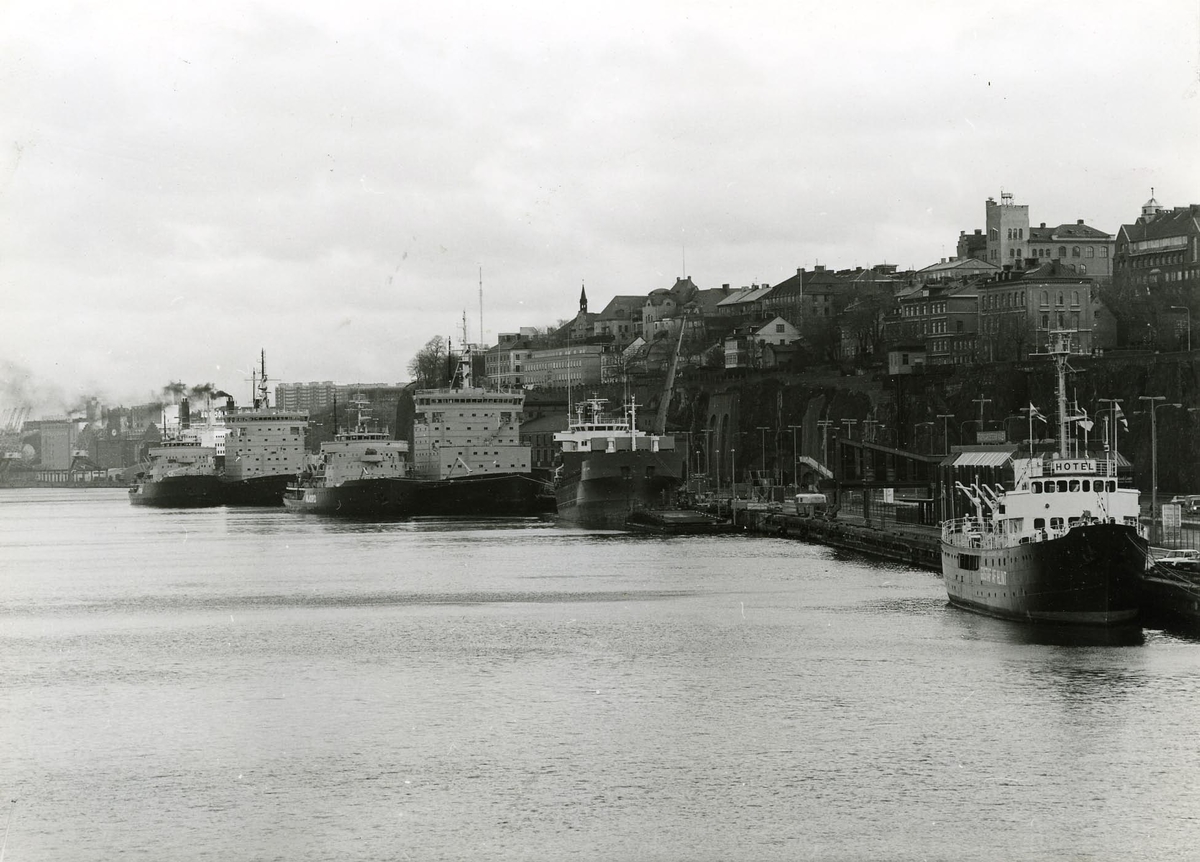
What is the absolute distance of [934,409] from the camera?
353 ft

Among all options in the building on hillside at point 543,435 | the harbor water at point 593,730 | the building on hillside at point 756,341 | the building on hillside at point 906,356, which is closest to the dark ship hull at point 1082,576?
the harbor water at point 593,730

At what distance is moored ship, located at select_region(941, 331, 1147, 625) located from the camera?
119ft

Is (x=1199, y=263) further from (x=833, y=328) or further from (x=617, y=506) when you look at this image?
(x=617, y=506)

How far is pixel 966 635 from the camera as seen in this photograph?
3816cm

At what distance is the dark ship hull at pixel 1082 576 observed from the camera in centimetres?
3612

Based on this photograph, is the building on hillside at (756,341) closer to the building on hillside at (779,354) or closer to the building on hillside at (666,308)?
the building on hillside at (779,354)

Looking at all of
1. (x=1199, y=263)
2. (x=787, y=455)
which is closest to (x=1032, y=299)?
(x=1199, y=263)

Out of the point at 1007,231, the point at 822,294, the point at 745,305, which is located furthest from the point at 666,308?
the point at 1007,231

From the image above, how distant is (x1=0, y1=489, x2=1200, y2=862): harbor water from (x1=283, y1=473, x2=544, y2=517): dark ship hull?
188 feet

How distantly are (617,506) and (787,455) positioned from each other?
130 ft

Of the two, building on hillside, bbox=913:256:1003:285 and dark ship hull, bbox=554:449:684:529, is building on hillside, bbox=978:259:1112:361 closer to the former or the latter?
building on hillside, bbox=913:256:1003:285

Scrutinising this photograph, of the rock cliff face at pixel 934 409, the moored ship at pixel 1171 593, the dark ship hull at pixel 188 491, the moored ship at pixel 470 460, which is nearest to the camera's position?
the moored ship at pixel 1171 593

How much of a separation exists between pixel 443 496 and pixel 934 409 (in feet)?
103

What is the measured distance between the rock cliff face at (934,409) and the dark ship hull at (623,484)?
1471cm
